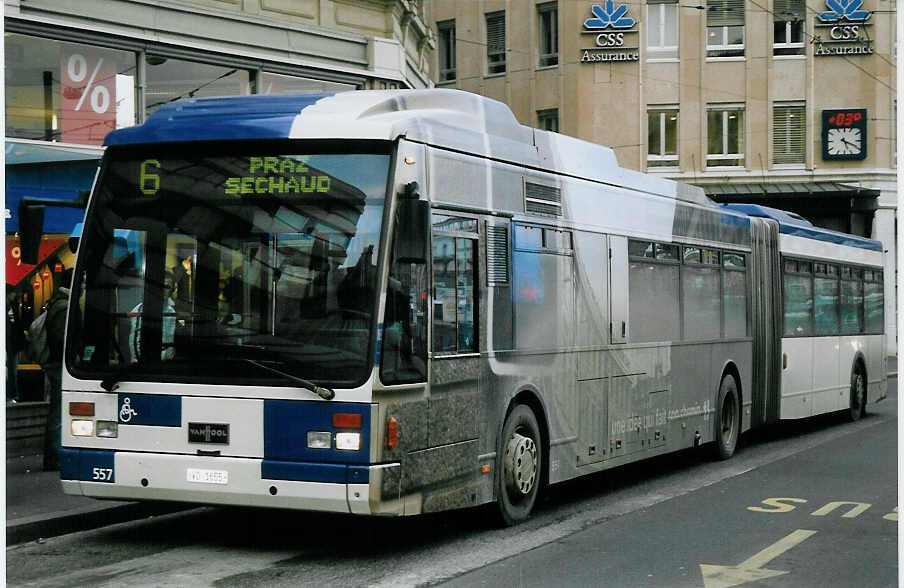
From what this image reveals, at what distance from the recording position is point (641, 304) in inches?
497

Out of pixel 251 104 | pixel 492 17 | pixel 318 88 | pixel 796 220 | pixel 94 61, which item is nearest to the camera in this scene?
pixel 251 104

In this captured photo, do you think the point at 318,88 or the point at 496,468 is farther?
the point at 318,88

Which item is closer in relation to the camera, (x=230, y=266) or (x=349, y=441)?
(x=349, y=441)

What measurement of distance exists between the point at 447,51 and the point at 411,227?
37.8 m

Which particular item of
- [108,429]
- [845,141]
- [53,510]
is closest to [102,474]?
[108,429]

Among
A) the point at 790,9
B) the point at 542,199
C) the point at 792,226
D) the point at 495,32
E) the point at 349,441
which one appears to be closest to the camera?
the point at 349,441

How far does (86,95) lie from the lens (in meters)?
15.0

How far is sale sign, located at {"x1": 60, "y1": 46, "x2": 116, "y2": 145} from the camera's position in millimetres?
14781

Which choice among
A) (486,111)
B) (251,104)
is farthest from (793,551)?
(251,104)

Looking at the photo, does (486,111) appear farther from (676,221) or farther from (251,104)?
(676,221)

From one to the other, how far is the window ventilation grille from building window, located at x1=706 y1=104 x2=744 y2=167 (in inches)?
1275

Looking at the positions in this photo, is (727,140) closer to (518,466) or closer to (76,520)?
(518,466)

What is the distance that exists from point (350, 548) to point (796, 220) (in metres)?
12.5

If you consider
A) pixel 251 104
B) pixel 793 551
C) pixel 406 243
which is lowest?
pixel 793 551
